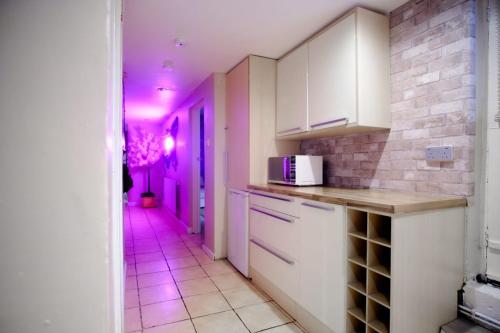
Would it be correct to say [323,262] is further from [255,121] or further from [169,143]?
[169,143]

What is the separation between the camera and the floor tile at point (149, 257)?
325 cm

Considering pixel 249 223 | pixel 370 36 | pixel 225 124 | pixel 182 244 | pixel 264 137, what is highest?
pixel 370 36

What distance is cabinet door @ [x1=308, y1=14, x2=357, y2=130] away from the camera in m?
1.88

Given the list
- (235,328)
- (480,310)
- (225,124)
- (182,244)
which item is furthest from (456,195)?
(182,244)

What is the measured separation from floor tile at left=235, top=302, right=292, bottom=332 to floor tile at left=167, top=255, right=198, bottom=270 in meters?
1.17

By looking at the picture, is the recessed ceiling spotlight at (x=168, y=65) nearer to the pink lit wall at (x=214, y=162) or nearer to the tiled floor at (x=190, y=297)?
the pink lit wall at (x=214, y=162)

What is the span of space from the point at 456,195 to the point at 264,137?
5.71ft

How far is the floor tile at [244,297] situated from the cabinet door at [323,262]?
1.81 ft

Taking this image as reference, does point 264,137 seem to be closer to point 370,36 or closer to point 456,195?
point 370,36

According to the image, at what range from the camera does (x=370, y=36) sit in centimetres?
187

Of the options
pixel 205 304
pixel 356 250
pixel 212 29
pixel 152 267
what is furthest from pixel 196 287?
pixel 212 29

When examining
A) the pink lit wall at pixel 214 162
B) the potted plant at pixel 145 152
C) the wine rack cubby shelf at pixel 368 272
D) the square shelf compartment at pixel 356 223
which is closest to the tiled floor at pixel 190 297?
the pink lit wall at pixel 214 162

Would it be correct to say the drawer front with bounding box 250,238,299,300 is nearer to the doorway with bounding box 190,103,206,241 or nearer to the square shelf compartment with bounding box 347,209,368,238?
the square shelf compartment with bounding box 347,209,368,238

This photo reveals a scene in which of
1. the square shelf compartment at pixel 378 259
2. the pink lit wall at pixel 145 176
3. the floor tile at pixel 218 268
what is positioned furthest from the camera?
the pink lit wall at pixel 145 176
